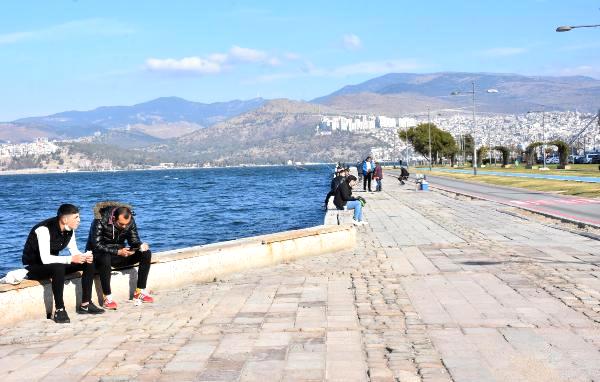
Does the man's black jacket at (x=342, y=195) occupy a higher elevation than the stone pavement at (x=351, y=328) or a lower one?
higher

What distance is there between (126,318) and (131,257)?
58.1 inches

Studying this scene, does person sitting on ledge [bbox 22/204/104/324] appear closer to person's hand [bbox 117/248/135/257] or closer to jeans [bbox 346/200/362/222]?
person's hand [bbox 117/248/135/257]

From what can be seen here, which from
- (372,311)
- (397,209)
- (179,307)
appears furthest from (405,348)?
(397,209)

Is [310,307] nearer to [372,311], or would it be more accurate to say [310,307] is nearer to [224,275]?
[372,311]

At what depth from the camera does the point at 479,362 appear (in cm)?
606

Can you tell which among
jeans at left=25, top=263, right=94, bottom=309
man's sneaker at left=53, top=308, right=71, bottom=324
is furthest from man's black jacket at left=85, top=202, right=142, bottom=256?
man's sneaker at left=53, top=308, right=71, bottom=324

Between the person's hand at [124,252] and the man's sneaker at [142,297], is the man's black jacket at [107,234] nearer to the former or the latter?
the person's hand at [124,252]

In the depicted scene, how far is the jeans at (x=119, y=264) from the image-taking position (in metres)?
9.16

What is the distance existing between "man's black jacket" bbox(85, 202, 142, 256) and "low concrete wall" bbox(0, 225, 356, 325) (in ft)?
1.32

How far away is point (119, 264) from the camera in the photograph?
→ 380 inches

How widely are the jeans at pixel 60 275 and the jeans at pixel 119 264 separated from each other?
0.16 m

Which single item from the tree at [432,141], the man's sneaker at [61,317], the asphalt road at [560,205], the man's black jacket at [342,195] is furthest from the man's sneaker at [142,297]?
the tree at [432,141]

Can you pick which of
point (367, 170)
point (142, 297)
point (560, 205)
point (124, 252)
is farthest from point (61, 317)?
point (367, 170)

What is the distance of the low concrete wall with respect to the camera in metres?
8.51
